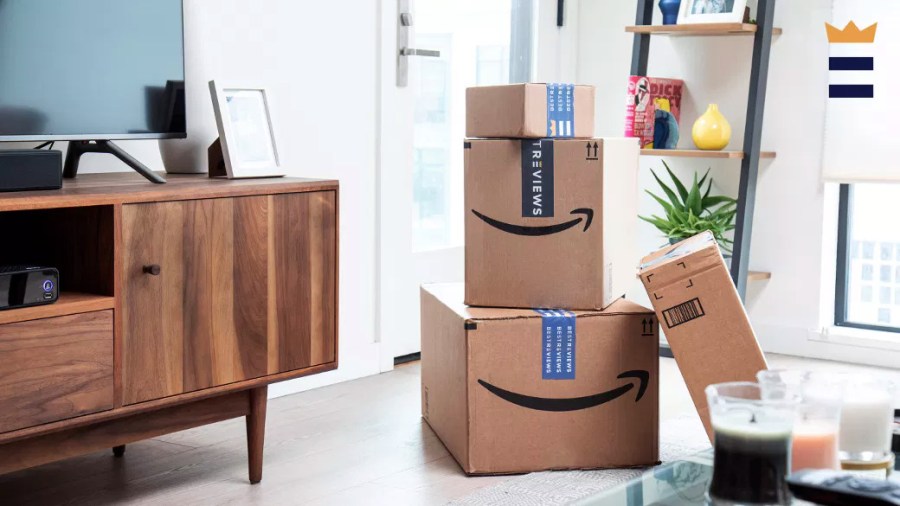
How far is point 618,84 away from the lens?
4289 mm

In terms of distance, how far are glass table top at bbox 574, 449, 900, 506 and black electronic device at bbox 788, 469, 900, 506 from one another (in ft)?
0.63

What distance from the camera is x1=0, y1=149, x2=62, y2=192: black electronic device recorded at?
1.87 meters

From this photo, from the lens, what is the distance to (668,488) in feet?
4.38

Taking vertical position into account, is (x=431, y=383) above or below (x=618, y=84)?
below

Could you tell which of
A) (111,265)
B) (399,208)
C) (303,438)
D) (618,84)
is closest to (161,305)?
(111,265)

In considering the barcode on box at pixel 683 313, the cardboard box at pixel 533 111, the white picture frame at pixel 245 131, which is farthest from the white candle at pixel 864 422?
the white picture frame at pixel 245 131

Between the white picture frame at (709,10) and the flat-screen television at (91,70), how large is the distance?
2026 millimetres

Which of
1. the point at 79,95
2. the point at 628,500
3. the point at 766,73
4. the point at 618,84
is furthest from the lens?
the point at 618,84

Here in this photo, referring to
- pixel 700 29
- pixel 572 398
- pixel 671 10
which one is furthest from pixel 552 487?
pixel 671 10

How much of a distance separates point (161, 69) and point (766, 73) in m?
2.17

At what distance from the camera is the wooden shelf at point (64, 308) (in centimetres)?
184

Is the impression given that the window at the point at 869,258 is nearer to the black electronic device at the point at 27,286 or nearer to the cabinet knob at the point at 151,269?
the cabinet knob at the point at 151,269

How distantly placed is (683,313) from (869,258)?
1.88m

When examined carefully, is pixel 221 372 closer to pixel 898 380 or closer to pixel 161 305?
pixel 161 305
